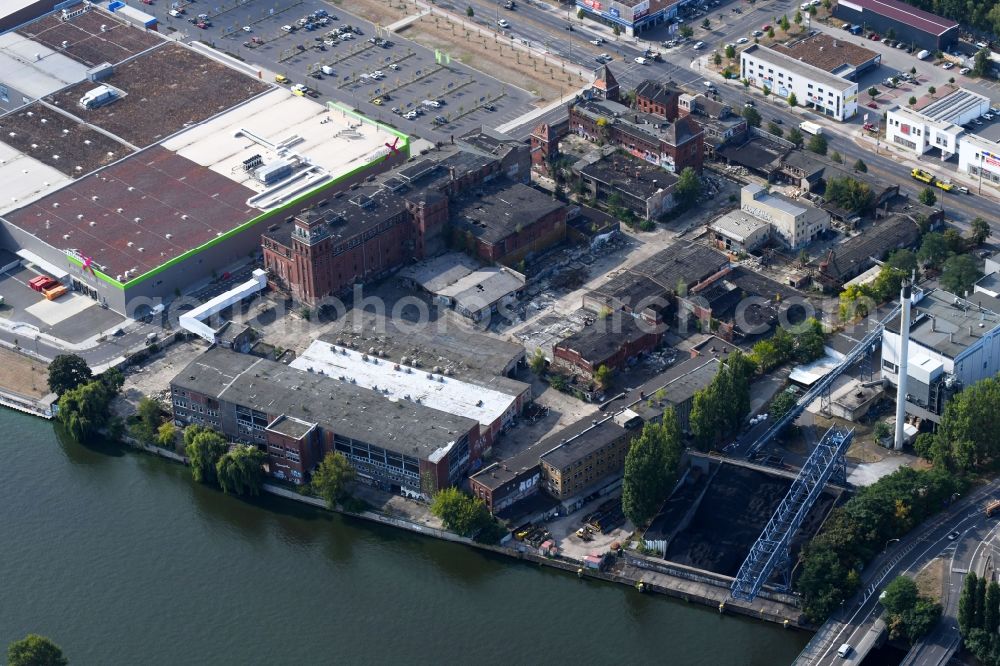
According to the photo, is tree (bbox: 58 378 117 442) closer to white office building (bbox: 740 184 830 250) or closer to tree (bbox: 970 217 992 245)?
white office building (bbox: 740 184 830 250)

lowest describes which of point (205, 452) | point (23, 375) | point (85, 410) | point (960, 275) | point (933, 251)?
point (23, 375)

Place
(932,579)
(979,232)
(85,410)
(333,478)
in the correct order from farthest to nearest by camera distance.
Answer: (979,232), (85,410), (333,478), (932,579)

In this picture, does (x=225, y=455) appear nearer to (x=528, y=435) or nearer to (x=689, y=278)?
(x=528, y=435)

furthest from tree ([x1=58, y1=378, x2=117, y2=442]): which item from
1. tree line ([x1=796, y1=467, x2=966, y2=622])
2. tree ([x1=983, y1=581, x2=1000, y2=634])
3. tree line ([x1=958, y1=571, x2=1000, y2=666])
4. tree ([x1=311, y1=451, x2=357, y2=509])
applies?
tree ([x1=983, y1=581, x2=1000, y2=634])

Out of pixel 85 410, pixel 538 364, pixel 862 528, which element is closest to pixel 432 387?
pixel 538 364

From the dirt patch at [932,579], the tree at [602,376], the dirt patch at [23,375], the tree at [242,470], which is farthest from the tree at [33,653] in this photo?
the dirt patch at [932,579]

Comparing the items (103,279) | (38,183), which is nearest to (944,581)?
(103,279)

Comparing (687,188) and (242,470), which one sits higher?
(687,188)

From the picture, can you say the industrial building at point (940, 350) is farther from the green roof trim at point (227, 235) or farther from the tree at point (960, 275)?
the green roof trim at point (227, 235)

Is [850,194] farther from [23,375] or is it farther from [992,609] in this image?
[23,375]
